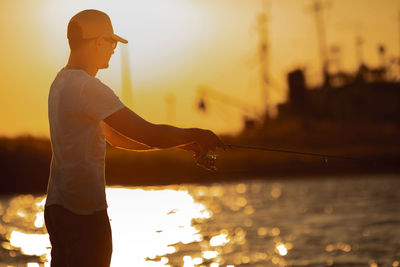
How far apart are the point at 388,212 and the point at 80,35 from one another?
36.5 m

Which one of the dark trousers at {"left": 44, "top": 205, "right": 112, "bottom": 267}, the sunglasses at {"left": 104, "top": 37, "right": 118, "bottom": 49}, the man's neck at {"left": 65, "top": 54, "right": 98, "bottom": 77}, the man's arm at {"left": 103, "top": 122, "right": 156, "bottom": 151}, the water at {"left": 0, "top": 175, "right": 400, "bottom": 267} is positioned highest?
→ the water at {"left": 0, "top": 175, "right": 400, "bottom": 267}

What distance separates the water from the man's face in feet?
45.4

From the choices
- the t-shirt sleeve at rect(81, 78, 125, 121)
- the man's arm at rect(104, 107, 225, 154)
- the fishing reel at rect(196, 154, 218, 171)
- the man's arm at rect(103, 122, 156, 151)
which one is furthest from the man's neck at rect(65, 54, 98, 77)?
the fishing reel at rect(196, 154, 218, 171)

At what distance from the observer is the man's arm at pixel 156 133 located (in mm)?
3832

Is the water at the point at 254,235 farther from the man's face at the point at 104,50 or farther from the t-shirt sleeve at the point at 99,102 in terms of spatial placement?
the t-shirt sleeve at the point at 99,102

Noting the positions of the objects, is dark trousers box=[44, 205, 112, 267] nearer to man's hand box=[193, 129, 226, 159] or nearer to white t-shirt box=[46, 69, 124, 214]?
white t-shirt box=[46, 69, 124, 214]

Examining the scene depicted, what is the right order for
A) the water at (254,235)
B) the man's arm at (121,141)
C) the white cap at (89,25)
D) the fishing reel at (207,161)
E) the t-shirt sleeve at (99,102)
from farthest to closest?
the water at (254,235)
the man's arm at (121,141)
the fishing reel at (207,161)
the white cap at (89,25)
the t-shirt sleeve at (99,102)

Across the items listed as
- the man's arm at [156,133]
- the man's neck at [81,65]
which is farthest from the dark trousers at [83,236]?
the man's neck at [81,65]

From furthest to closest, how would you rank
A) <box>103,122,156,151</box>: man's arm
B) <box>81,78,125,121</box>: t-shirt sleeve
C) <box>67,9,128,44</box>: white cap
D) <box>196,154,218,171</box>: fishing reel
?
<box>103,122,156,151</box>: man's arm < <box>196,154,218,171</box>: fishing reel < <box>67,9,128,44</box>: white cap < <box>81,78,125,121</box>: t-shirt sleeve

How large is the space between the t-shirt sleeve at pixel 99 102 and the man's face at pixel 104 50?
0.94 ft

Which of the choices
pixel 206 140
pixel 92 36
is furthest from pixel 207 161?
pixel 92 36

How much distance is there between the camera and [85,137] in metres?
3.85

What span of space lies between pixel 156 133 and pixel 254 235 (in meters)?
25.7

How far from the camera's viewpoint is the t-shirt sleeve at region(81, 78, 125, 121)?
3.80 m
